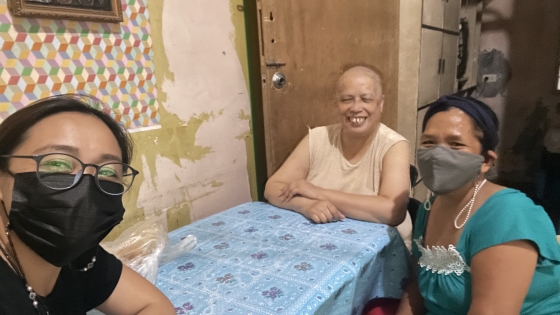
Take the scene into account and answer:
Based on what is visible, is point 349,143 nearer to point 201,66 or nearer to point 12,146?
point 201,66

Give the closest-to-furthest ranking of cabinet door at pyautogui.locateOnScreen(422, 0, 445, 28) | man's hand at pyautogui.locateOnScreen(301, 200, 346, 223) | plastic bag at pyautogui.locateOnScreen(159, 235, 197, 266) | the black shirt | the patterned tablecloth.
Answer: the black shirt
the patterned tablecloth
plastic bag at pyautogui.locateOnScreen(159, 235, 197, 266)
man's hand at pyautogui.locateOnScreen(301, 200, 346, 223)
cabinet door at pyautogui.locateOnScreen(422, 0, 445, 28)

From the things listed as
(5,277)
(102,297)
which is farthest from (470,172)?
(5,277)

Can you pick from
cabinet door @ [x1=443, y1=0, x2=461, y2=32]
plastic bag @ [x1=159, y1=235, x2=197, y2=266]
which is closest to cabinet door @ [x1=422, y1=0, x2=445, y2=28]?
cabinet door @ [x1=443, y1=0, x2=461, y2=32]

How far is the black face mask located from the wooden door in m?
1.53

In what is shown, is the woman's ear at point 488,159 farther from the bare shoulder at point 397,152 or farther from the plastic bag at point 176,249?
the plastic bag at point 176,249

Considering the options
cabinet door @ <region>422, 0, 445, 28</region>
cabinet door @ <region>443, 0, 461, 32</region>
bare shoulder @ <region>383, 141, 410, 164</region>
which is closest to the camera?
bare shoulder @ <region>383, 141, 410, 164</region>

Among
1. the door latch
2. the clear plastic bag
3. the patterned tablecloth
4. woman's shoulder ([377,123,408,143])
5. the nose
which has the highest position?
the door latch

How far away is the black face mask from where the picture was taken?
2.43 feet

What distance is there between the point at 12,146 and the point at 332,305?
3.00 ft

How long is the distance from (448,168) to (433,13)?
180 centimetres

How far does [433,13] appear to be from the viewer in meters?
2.55

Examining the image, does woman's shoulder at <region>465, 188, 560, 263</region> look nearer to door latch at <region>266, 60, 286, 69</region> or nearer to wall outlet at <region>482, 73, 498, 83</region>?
door latch at <region>266, 60, 286, 69</region>

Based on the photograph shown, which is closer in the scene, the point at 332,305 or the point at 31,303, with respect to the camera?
the point at 31,303

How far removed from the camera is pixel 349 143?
1.89 m
